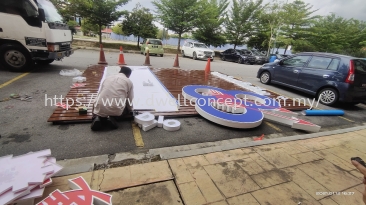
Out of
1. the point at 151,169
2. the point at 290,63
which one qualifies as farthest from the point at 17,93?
the point at 290,63

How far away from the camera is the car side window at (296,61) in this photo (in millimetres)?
6625

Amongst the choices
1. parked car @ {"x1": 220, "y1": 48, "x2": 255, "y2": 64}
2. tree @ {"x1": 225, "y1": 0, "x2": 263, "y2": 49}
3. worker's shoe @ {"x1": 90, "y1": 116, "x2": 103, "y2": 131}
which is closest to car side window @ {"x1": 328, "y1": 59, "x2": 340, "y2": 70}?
worker's shoe @ {"x1": 90, "y1": 116, "x2": 103, "y2": 131}

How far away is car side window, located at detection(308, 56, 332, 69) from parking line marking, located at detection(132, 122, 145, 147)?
6.38m

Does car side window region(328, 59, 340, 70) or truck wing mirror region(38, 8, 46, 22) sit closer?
truck wing mirror region(38, 8, 46, 22)

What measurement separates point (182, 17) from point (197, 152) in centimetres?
1980

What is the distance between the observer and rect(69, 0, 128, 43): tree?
52.4 ft

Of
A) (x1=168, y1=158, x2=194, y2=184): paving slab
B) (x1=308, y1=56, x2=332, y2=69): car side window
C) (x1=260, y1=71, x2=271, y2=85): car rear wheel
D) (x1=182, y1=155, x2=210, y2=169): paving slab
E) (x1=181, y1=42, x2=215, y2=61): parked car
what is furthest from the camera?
(x1=181, y1=42, x2=215, y2=61): parked car

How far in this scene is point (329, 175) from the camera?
2566 millimetres

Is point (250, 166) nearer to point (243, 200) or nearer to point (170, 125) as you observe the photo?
point (243, 200)

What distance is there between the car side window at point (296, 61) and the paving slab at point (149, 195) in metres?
6.86

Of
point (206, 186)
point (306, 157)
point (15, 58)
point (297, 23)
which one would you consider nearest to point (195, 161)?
point (206, 186)

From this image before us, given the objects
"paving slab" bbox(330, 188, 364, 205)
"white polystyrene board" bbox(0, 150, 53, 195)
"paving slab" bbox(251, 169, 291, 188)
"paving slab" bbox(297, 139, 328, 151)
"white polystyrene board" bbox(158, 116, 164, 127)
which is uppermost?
"white polystyrene board" bbox(158, 116, 164, 127)

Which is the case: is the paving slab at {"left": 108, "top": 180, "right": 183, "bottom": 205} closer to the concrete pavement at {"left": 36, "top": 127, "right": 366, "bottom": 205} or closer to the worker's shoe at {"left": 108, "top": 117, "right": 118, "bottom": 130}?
the concrete pavement at {"left": 36, "top": 127, "right": 366, "bottom": 205}

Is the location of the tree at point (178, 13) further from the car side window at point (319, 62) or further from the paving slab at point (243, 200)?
the paving slab at point (243, 200)
